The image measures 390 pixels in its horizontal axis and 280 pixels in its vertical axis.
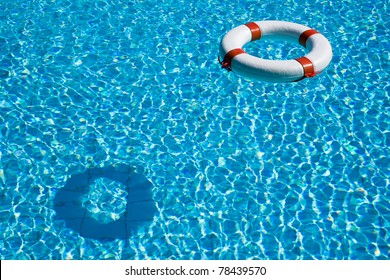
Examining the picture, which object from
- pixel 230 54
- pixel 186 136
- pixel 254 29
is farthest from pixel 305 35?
pixel 186 136

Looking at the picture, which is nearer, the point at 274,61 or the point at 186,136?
the point at 274,61

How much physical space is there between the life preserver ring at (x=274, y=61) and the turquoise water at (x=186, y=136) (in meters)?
1.18

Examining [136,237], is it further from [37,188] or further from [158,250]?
[37,188]

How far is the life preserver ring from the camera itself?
5.47 meters

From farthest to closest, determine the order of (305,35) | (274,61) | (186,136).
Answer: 1. (186,136)
2. (305,35)
3. (274,61)

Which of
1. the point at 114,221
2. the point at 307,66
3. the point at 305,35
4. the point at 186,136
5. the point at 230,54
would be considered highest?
the point at 305,35

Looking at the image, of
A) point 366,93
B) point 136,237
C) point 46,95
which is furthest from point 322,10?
point 136,237

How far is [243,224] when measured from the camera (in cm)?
590

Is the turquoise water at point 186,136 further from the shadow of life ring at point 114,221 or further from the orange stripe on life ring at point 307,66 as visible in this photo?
the orange stripe on life ring at point 307,66

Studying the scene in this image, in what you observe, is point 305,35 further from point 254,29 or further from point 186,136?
point 186,136

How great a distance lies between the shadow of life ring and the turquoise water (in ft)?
0.12

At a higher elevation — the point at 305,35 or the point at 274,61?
the point at 305,35

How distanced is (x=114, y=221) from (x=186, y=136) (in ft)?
4.86

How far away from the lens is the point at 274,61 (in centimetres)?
553
